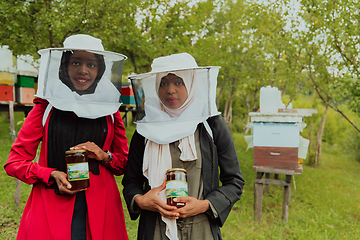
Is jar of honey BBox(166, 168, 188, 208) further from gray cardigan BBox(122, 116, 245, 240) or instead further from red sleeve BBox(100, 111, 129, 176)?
red sleeve BBox(100, 111, 129, 176)

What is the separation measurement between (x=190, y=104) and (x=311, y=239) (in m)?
4.46

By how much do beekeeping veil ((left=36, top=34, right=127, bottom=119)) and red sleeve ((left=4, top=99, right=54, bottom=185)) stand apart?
16 cm

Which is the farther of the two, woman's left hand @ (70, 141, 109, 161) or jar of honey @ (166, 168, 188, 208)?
woman's left hand @ (70, 141, 109, 161)

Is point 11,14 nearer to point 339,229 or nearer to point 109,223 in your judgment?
point 109,223

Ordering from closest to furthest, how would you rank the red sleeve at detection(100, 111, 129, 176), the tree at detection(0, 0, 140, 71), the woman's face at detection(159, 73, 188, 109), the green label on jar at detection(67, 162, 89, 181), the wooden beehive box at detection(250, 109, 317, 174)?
1. the green label on jar at detection(67, 162, 89, 181)
2. the woman's face at detection(159, 73, 188, 109)
3. the red sleeve at detection(100, 111, 129, 176)
4. the wooden beehive box at detection(250, 109, 317, 174)
5. the tree at detection(0, 0, 140, 71)

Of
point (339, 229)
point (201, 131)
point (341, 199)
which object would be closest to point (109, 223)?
point (201, 131)

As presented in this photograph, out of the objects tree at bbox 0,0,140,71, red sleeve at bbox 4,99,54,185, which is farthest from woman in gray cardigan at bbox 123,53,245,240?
tree at bbox 0,0,140,71

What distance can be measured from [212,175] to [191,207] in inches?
A: 11.9

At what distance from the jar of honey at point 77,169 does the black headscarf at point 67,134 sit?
19 cm

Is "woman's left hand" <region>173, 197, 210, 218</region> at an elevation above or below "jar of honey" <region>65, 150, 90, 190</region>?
below

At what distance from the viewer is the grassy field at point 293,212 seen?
490 centimetres

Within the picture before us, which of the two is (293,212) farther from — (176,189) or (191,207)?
(176,189)

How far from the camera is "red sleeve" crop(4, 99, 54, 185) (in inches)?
70.1

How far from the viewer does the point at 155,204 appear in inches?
66.2
